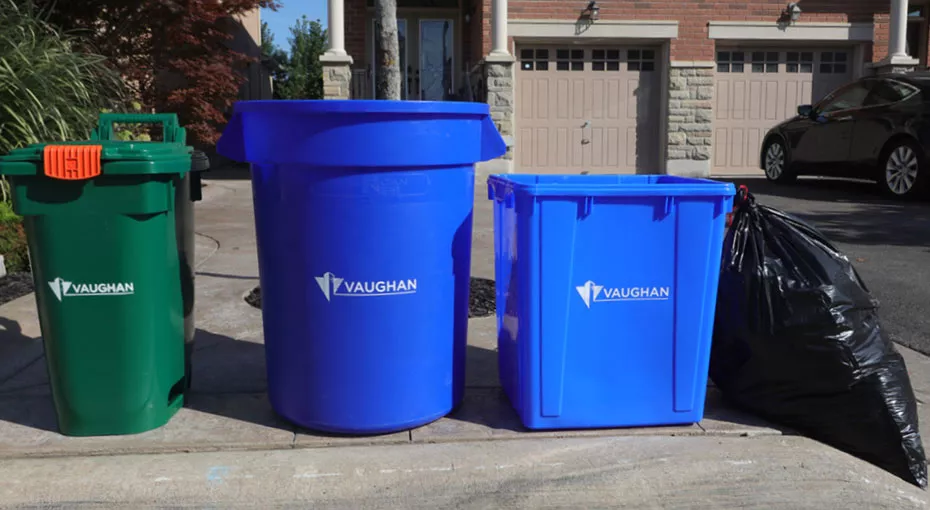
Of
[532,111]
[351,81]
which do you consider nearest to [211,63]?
[351,81]

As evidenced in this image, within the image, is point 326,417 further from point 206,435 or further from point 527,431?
point 527,431

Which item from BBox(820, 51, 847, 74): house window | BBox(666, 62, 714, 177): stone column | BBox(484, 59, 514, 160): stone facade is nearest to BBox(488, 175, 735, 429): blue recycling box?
BBox(484, 59, 514, 160): stone facade

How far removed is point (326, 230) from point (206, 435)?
0.99m

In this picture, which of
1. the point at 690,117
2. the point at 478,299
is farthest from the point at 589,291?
the point at 690,117

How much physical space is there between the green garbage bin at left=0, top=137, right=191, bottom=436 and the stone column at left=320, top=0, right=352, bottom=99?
1013 centimetres

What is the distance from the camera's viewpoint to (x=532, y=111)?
14.2m

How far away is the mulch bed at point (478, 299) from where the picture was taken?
5160mm

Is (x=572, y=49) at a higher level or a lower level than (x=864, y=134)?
higher

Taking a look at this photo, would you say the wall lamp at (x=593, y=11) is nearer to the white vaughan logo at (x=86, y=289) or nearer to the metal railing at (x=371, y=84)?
the metal railing at (x=371, y=84)

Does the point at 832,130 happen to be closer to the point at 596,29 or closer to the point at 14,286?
the point at 596,29

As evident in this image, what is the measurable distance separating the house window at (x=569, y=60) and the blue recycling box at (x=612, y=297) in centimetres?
1137

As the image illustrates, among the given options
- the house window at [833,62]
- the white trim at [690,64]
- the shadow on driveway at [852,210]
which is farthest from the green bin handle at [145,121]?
the house window at [833,62]

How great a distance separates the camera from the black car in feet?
32.4

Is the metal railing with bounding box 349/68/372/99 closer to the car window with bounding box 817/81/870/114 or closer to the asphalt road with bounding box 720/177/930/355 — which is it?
the asphalt road with bounding box 720/177/930/355
